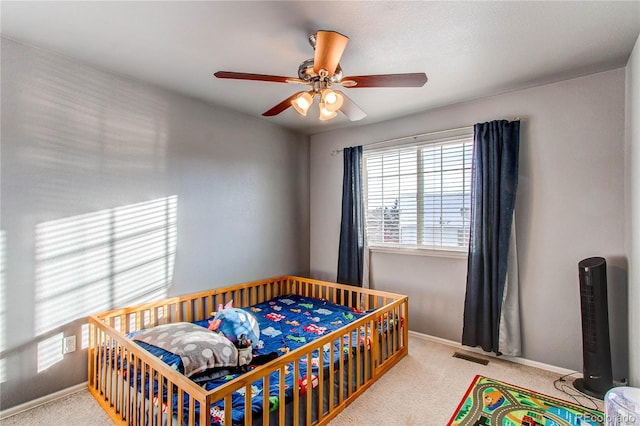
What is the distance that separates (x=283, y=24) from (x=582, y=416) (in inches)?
123

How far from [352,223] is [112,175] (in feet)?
8.13

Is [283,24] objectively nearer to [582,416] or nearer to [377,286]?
[377,286]

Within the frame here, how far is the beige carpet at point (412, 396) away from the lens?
1.97 metres

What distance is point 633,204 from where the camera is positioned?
212 centimetres

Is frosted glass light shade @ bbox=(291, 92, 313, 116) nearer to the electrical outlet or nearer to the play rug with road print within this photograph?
the play rug with road print

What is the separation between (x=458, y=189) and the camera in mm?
3127

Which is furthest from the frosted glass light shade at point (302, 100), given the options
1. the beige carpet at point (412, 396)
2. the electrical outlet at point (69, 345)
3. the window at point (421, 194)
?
the electrical outlet at point (69, 345)

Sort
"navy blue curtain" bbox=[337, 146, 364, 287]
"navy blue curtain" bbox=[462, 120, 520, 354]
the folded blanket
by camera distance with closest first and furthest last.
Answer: the folded blanket → "navy blue curtain" bbox=[462, 120, 520, 354] → "navy blue curtain" bbox=[337, 146, 364, 287]

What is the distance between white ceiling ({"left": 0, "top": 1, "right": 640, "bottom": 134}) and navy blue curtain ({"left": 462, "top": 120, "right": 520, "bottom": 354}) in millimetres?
501

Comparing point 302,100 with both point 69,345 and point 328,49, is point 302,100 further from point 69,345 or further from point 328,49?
point 69,345

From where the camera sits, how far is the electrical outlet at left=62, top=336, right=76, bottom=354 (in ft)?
7.30

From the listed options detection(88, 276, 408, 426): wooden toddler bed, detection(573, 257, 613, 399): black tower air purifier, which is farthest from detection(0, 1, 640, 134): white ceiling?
detection(88, 276, 408, 426): wooden toddler bed

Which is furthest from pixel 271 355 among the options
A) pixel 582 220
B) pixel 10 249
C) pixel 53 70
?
pixel 582 220

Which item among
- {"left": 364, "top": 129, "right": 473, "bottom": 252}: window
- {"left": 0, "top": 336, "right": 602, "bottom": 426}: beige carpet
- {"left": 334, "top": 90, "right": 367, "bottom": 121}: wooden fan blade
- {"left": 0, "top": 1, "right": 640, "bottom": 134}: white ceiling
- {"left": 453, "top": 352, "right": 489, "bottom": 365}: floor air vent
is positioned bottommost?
{"left": 0, "top": 336, "right": 602, "bottom": 426}: beige carpet
